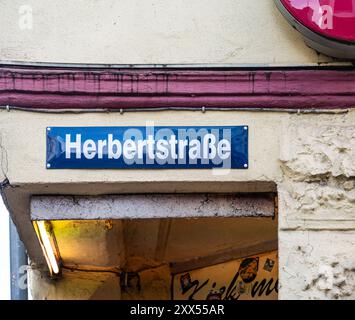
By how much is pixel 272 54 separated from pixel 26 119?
1625 mm

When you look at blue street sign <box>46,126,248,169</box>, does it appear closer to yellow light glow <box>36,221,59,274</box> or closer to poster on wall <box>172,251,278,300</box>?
yellow light glow <box>36,221,59,274</box>

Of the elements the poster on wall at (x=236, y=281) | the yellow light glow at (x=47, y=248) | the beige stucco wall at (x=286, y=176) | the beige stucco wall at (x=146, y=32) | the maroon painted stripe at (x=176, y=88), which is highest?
the beige stucco wall at (x=146, y=32)

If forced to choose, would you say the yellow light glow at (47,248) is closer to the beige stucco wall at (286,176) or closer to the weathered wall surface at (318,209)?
the beige stucco wall at (286,176)

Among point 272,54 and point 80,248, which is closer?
point 272,54

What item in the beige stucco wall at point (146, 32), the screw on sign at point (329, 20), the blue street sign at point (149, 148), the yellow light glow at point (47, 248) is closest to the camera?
the screw on sign at point (329, 20)

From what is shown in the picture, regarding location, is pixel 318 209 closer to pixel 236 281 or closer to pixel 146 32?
pixel 146 32

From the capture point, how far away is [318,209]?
6.57 metres

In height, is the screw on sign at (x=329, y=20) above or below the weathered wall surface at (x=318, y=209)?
above

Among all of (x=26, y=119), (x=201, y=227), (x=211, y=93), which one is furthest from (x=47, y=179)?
(x=201, y=227)

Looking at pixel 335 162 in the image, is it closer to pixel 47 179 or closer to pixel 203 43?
pixel 203 43

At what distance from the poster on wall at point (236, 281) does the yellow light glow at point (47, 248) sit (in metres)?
1.36

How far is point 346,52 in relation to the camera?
6574 mm

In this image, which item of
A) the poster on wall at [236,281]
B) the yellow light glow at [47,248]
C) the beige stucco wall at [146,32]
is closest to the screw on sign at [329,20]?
the beige stucco wall at [146,32]

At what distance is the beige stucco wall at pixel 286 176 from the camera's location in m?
6.51
